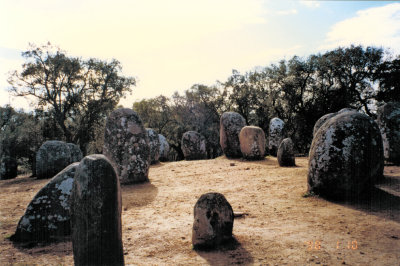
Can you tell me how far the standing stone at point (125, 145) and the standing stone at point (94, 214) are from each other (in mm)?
6971

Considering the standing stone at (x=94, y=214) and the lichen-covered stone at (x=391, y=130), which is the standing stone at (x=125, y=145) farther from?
the lichen-covered stone at (x=391, y=130)

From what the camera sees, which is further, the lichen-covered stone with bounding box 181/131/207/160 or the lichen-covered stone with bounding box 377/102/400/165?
the lichen-covered stone with bounding box 181/131/207/160

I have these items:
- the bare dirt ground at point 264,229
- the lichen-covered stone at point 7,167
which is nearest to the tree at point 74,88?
the lichen-covered stone at point 7,167

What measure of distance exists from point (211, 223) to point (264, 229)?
4.28 ft

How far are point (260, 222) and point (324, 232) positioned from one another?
4.15ft

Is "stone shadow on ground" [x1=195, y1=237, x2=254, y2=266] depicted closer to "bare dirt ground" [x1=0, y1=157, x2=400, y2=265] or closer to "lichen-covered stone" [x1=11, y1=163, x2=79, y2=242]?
"bare dirt ground" [x1=0, y1=157, x2=400, y2=265]

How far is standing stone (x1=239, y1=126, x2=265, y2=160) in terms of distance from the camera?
15.1m

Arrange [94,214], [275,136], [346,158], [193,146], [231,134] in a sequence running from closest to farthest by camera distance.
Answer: [94,214], [346,158], [231,134], [275,136], [193,146]

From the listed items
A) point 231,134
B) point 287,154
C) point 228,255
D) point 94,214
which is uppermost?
point 231,134

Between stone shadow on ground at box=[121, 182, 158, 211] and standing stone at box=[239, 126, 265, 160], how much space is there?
680 cm

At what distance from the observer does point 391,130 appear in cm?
1106
